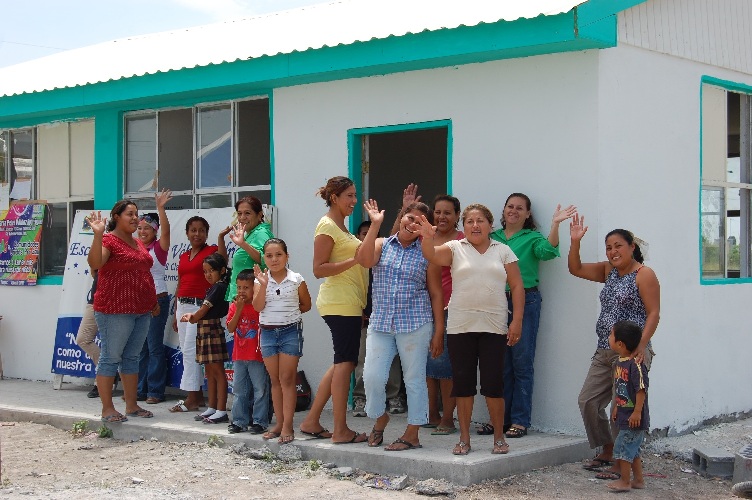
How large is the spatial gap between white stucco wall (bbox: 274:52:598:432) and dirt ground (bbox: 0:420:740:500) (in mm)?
839

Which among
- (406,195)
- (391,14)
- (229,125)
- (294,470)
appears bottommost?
(294,470)

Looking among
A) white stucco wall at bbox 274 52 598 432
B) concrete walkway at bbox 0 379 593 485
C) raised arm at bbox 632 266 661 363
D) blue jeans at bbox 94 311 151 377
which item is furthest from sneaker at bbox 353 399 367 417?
raised arm at bbox 632 266 661 363

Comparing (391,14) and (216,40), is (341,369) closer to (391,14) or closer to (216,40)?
(391,14)

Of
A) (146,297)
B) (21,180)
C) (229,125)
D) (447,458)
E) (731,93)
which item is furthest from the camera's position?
(21,180)

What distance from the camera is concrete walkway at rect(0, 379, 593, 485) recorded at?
625 cm

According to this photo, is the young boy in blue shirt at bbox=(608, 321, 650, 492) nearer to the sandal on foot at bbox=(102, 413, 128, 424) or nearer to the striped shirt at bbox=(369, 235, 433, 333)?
the striped shirt at bbox=(369, 235, 433, 333)

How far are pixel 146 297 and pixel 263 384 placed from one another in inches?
52.5

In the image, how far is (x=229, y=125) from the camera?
9.49 meters

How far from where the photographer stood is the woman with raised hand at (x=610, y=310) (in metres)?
6.36

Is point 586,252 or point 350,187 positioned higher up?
point 350,187

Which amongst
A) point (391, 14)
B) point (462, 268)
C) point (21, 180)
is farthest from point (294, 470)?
point (21, 180)

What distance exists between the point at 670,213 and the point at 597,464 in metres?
2.21

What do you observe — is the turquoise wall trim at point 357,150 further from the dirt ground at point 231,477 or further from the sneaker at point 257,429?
the dirt ground at point 231,477

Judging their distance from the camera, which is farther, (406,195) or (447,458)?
(406,195)
